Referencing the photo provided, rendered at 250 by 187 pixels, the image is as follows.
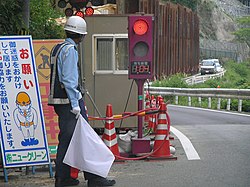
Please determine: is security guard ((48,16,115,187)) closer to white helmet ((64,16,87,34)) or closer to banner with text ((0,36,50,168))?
white helmet ((64,16,87,34))

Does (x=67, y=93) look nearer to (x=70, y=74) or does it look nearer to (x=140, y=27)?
(x=70, y=74)

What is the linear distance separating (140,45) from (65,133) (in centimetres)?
308

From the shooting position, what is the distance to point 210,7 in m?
84.1

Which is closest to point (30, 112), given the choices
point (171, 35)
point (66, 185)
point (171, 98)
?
point (66, 185)

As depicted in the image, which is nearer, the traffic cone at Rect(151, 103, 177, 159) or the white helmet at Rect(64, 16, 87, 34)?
the white helmet at Rect(64, 16, 87, 34)

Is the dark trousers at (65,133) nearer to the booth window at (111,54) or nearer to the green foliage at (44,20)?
the booth window at (111,54)

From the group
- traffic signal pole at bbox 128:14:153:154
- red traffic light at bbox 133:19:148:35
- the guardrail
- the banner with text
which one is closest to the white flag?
the banner with text

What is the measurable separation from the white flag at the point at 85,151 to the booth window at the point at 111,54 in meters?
6.40

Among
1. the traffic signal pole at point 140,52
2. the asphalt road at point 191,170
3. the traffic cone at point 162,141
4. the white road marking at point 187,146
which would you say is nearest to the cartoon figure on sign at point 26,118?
the asphalt road at point 191,170

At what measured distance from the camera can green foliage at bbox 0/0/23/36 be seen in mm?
13688

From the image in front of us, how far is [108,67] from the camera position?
14.5m

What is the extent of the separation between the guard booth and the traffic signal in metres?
3.42

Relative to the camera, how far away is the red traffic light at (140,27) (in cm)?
1057

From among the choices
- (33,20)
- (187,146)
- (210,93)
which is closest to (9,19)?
(187,146)
